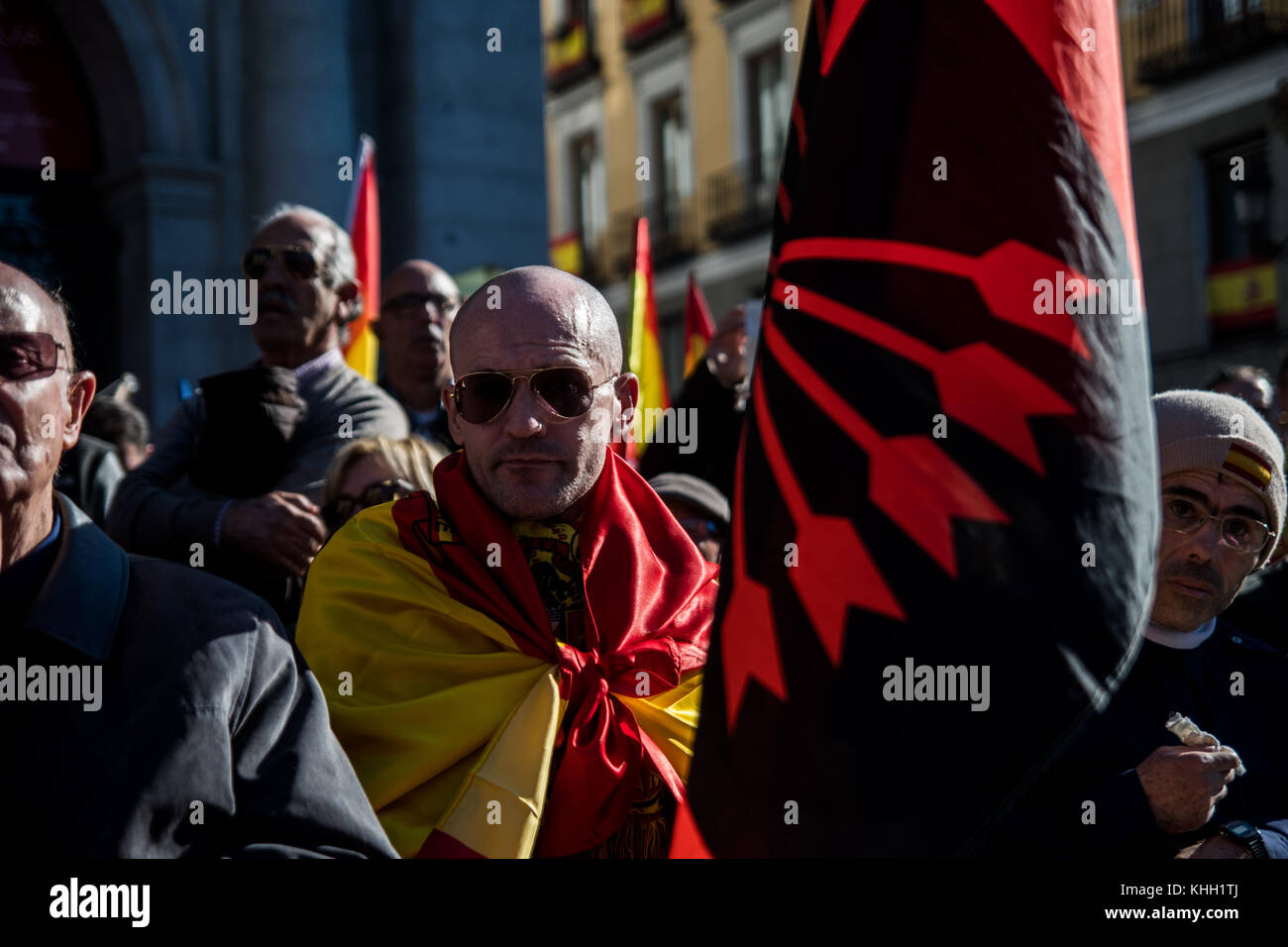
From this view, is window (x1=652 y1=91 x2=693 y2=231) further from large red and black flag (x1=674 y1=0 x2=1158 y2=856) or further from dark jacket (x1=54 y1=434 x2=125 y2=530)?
large red and black flag (x1=674 y1=0 x2=1158 y2=856)

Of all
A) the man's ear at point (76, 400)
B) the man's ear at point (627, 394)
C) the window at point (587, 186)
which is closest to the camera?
the man's ear at point (76, 400)

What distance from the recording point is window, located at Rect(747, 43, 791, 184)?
25.6 meters

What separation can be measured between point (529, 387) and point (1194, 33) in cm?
1942

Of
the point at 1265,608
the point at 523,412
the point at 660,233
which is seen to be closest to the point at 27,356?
the point at 523,412

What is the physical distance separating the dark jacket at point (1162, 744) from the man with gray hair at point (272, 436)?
1948 millimetres

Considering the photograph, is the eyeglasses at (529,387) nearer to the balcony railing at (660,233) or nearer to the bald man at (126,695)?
the bald man at (126,695)

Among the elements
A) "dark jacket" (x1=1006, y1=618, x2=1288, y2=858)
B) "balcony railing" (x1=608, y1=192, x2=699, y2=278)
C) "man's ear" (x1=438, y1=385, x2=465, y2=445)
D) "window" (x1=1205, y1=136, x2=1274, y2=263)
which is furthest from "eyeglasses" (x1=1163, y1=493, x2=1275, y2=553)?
"balcony railing" (x1=608, y1=192, x2=699, y2=278)

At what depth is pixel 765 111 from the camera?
85.7 ft

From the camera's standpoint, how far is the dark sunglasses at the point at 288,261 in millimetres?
4816

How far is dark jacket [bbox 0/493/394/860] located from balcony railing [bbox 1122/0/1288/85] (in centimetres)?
1916

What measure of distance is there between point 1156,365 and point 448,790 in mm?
19460

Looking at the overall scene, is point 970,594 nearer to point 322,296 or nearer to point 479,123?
point 322,296

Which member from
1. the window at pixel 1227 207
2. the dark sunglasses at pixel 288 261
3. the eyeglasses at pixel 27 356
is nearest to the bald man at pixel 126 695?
the eyeglasses at pixel 27 356

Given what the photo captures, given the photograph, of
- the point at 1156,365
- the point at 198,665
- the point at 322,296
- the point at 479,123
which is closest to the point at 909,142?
the point at 198,665
